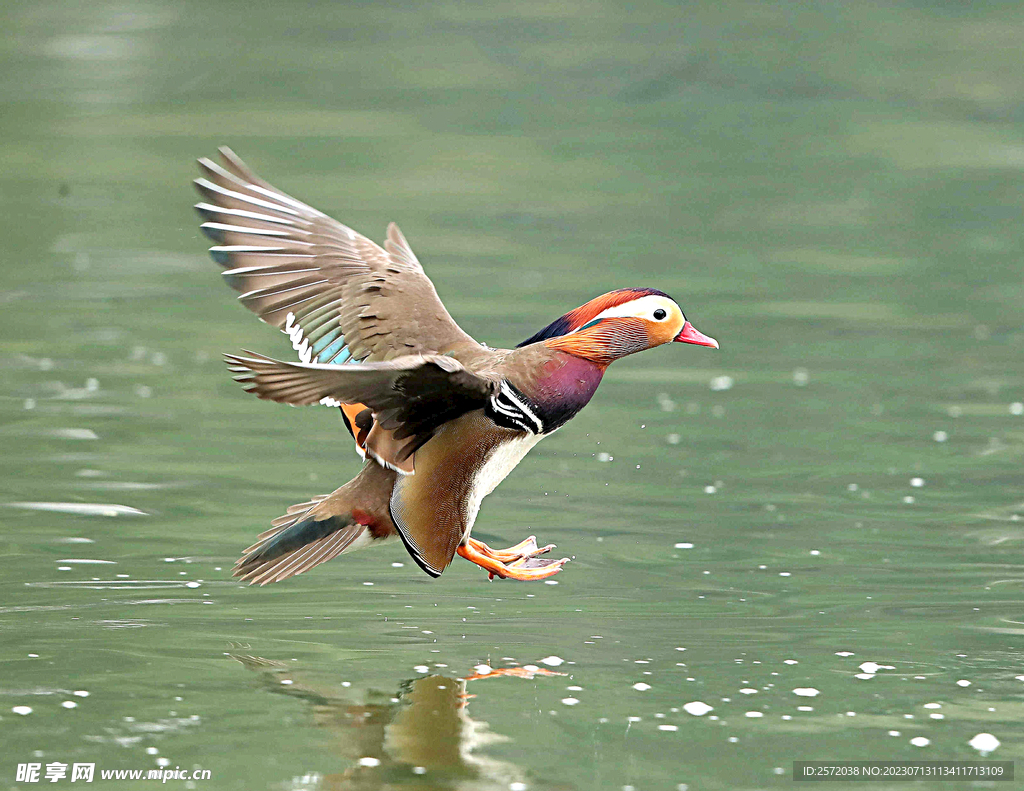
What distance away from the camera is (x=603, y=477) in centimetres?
941

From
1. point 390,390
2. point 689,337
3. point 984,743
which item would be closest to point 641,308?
point 689,337

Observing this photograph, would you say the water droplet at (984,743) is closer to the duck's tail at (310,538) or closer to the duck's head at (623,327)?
the duck's head at (623,327)

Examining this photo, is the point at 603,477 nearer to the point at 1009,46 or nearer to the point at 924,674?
the point at 924,674

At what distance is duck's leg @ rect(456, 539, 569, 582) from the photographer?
7.27 m

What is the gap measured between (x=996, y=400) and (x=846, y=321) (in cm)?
214

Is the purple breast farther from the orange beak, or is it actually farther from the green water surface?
the green water surface

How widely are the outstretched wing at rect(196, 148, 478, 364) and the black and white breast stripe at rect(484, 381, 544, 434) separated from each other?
1.84ft

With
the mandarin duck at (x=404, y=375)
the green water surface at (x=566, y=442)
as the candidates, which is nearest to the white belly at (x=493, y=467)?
the mandarin duck at (x=404, y=375)

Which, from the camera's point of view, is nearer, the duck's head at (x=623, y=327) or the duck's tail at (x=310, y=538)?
the duck's head at (x=623, y=327)

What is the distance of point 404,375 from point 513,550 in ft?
5.71

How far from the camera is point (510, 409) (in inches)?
259

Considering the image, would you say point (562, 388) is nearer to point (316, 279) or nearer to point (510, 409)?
point (510, 409)

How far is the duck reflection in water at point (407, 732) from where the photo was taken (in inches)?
221

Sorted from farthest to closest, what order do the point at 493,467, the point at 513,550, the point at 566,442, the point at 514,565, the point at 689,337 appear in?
the point at 566,442, the point at 513,550, the point at 514,565, the point at 689,337, the point at 493,467
